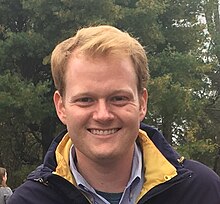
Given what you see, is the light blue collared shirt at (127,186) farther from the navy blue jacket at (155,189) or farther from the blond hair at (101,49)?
the blond hair at (101,49)

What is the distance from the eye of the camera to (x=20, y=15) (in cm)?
1897

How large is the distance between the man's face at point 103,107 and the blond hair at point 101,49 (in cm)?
3

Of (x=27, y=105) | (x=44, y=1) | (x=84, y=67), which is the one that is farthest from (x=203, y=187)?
(x=44, y=1)

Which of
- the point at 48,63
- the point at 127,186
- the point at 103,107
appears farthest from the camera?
the point at 48,63

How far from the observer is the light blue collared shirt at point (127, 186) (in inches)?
89.5

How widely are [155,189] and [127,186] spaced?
11 centimetres

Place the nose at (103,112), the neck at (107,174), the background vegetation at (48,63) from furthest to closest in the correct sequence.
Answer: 1. the background vegetation at (48,63)
2. the neck at (107,174)
3. the nose at (103,112)

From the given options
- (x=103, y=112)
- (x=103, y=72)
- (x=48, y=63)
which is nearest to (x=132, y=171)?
(x=103, y=112)

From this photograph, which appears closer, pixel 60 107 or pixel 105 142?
pixel 105 142

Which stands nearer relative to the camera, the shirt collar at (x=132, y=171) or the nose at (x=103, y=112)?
the nose at (x=103, y=112)

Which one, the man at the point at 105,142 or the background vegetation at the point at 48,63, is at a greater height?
the man at the point at 105,142

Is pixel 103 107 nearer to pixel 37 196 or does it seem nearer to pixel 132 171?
pixel 132 171

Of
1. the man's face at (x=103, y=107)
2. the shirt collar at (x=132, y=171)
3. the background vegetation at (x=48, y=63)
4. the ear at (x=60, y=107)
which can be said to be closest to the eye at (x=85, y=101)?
the man's face at (x=103, y=107)

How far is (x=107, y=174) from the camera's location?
2311mm
